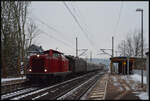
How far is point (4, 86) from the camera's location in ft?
61.2

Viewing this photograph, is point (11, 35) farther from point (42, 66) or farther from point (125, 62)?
point (125, 62)

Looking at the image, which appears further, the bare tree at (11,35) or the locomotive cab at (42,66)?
the bare tree at (11,35)

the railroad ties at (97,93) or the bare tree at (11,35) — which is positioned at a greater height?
the bare tree at (11,35)

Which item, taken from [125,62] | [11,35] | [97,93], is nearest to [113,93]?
[97,93]

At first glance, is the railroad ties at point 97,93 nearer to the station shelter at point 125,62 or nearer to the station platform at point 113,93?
the station platform at point 113,93

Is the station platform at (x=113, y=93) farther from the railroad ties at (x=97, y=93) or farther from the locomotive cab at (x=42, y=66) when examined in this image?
the locomotive cab at (x=42, y=66)

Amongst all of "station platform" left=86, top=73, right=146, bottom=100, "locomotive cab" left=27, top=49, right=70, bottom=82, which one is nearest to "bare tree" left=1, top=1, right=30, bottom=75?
"locomotive cab" left=27, top=49, right=70, bottom=82

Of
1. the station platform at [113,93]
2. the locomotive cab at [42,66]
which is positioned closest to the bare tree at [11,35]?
the locomotive cab at [42,66]

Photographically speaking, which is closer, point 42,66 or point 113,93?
point 113,93

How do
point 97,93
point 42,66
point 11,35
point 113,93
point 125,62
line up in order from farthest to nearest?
point 125,62, point 11,35, point 42,66, point 97,93, point 113,93

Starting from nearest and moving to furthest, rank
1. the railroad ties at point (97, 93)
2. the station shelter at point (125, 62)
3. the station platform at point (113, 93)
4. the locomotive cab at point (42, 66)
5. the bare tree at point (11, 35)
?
the station platform at point (113, 93)
the railroad ties at point (97, 93)
the locomotive cab at point (42, 66)
the bare tree at point (11, 35)
the station shelter at point (125, 62)

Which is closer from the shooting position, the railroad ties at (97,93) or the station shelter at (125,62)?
the railroad ties at (97,93)

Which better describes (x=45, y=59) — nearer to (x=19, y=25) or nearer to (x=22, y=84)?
(x=22, y=84)

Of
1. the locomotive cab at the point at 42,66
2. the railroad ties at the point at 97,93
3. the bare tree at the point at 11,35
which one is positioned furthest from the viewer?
the bare tree at the point at 11,35
